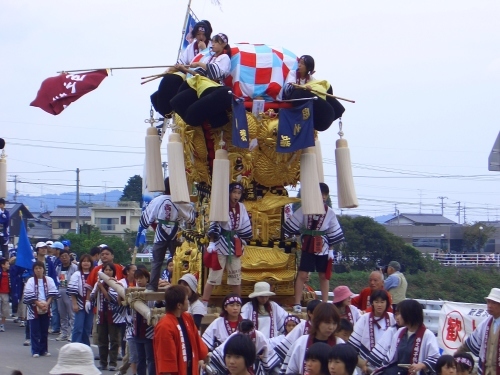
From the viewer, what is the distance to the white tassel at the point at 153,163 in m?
11.3

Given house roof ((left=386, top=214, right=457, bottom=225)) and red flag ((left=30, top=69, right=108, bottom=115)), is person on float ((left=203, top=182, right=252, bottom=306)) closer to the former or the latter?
red flag ((left=30, top=69, right=108, bottom=115))

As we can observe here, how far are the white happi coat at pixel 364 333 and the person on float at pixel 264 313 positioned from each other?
85 centimetres

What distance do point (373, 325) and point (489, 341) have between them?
1054mm

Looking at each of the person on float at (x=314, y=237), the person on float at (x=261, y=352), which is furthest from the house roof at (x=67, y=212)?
the person on float at (x=261, y=352)

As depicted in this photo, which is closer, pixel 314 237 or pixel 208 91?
pixel 208 91

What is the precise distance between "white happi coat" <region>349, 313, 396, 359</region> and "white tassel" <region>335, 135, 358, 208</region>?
7.57 ft

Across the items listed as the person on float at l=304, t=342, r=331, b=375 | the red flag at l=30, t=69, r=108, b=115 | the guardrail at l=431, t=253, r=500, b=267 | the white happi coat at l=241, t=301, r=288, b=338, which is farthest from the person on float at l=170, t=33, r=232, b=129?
the guardrail at l=431, t=253, r=500, b=267

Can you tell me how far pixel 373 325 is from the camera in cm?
866

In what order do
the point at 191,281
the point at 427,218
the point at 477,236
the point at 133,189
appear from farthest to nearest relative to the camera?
the point at 427,218, the point at 133,189, the point at 477,236, the point at 191,281

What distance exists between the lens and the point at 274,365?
8219 mm

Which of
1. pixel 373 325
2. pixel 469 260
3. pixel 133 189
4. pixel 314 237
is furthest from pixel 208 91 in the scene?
pixel 133 189

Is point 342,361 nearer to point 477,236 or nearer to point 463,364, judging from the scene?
point 463,364

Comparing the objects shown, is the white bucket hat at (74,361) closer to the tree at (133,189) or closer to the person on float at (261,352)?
the person on float at (261,352)

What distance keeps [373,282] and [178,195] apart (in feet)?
7.60
